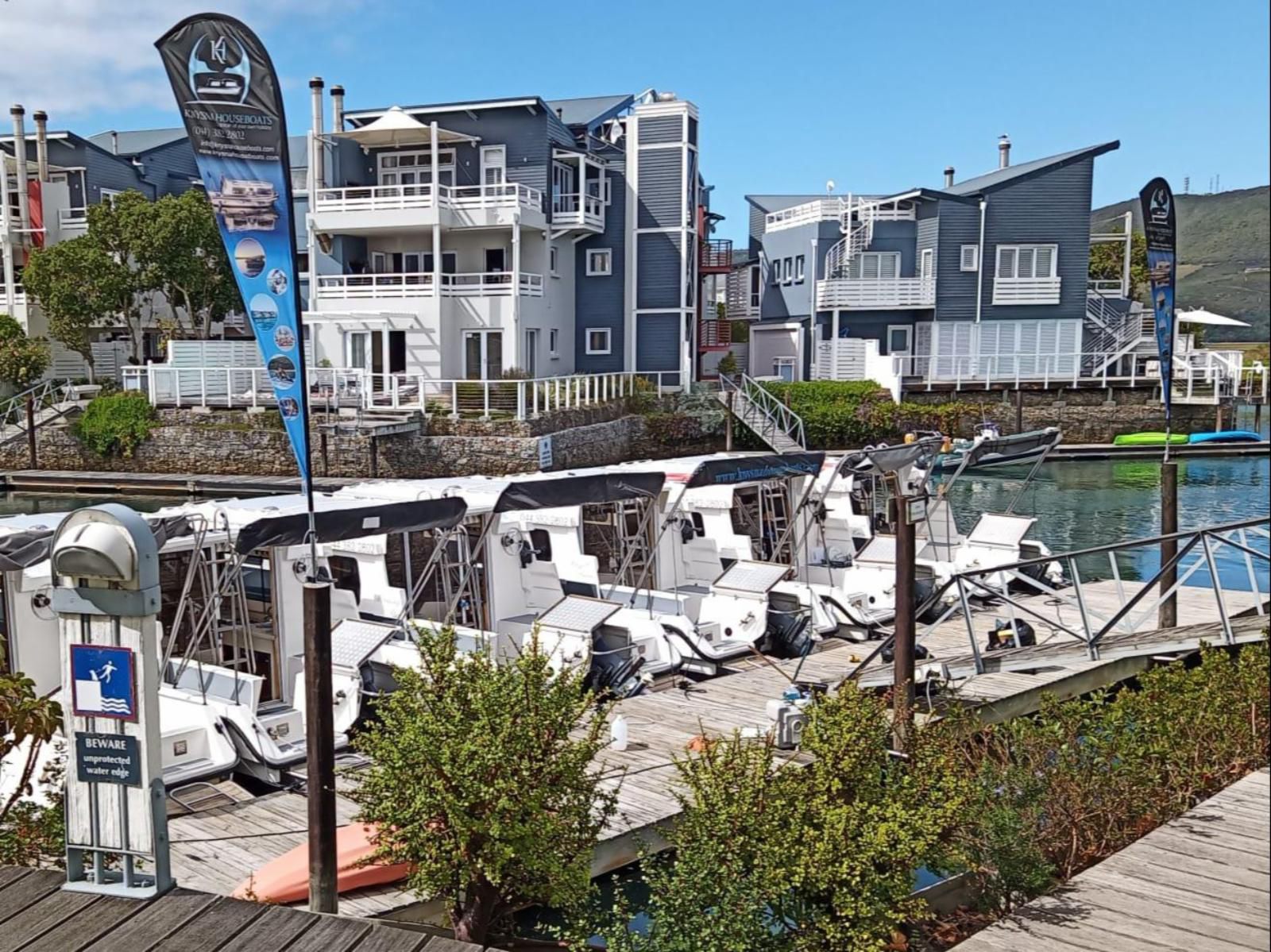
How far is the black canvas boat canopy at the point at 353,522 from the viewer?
38.8ft

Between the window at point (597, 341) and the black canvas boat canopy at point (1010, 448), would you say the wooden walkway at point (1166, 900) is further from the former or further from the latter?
the window at point (597, 341)

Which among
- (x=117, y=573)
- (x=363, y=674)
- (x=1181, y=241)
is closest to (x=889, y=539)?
(x=1181, y=241)

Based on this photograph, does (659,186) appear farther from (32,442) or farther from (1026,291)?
(32,442)

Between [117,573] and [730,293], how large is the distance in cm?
5802

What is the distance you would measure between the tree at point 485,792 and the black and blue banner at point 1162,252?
45.8 feet

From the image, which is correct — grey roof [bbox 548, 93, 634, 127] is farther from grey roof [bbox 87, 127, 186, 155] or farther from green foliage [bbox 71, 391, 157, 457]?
green foliage [bbox 71, 391, 157, 457]

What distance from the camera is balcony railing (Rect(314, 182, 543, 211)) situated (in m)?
40.7

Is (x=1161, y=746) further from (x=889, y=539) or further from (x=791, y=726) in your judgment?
(x=889, y=539)

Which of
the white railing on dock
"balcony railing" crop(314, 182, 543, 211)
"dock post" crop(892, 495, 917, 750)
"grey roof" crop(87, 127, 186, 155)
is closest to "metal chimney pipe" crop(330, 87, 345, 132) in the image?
"balcony railing" crop(314, 182, 543, 211)

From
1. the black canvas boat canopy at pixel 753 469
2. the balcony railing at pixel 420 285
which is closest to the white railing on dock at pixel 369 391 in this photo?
the balcony railing at pixel 420 285

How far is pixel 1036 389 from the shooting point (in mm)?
49500

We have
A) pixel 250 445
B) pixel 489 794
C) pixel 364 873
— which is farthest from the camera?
pixel 250 445

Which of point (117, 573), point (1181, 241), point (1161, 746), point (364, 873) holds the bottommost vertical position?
point (364, 873)

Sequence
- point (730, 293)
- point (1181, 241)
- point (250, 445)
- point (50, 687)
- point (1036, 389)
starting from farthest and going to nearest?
point (730, 293) < point (1036, 389) < point (250, 445) < point (1181, 241) < point (50, 687)
